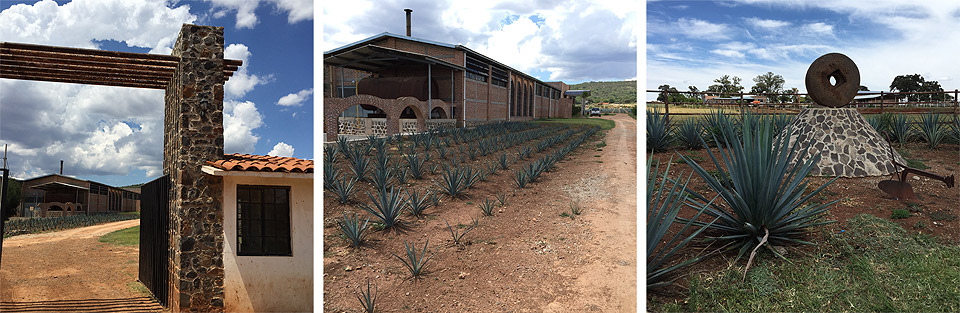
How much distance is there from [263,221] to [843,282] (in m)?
5.30

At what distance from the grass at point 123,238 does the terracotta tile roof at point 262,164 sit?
1143 centimetres

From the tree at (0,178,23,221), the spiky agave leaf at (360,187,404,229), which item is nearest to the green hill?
the spiky agave leaf at (360,187,404,229)

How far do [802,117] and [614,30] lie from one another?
9.76ft

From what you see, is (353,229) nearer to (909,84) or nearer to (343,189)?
(343,189)

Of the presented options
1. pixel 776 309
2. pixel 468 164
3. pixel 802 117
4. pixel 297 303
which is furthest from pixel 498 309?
pixel 802 117

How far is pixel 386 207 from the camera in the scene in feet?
10.0

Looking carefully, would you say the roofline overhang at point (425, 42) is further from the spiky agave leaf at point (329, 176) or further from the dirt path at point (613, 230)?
the spiky agave leaf at point (329, 176)

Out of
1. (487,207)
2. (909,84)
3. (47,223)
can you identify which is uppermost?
(909,84)

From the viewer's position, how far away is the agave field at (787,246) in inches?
110

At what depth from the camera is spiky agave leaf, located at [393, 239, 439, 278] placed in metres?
2.85

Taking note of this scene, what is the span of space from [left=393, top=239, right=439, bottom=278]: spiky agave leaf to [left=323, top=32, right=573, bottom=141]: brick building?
33.9 inches

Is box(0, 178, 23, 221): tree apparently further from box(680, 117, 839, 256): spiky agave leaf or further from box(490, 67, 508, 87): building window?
box(680, 117, 839, 256): spiky agave leaf

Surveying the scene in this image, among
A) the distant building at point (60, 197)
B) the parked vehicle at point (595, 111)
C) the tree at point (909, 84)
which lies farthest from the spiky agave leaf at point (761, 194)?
the distant building at point (60, 197)

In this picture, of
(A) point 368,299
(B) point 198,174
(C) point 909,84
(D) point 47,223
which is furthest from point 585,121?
(D) point 47,223
